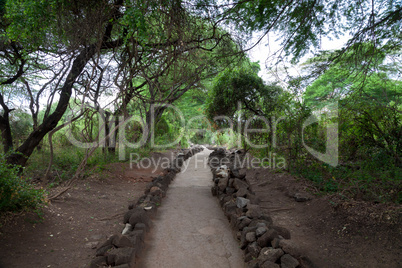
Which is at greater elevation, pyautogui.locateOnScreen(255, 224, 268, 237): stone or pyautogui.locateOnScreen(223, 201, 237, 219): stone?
pyautogui.locateOnScreen(255, 224, 268, 237): stone

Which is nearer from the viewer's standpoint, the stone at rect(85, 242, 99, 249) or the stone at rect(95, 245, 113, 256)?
the stone at rect(95, 245, 113, 256)

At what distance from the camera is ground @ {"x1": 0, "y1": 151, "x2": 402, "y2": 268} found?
2.42 metres

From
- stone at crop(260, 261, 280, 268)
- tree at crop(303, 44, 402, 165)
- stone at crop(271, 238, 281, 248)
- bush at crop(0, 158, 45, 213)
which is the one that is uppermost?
tree at crop(303, 44, 402, 165)

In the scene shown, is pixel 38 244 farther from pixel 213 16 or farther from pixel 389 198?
pixel 389 198

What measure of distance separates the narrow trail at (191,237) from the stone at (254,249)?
0.20 m

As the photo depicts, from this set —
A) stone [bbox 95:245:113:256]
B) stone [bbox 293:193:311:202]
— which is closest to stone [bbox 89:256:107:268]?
stone [bbox 95:245:113:256]

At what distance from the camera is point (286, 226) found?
11.1 ft

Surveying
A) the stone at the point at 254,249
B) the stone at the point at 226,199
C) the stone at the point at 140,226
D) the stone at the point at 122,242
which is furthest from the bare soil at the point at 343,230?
the stone at the point at 140,226

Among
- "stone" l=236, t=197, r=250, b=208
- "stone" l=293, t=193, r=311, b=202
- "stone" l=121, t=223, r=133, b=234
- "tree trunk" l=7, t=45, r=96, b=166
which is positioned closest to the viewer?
"stone" l=121, t=223, r=133, b=234

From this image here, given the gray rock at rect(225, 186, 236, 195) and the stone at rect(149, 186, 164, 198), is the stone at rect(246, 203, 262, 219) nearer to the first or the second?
the gray rock at rect(225, 186, 236, 195)

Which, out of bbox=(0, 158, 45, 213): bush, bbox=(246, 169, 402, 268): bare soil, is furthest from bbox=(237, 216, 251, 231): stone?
bbox=(0, 158, 45, 213): bush

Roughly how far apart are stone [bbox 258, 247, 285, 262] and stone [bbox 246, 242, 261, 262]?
0.15 m

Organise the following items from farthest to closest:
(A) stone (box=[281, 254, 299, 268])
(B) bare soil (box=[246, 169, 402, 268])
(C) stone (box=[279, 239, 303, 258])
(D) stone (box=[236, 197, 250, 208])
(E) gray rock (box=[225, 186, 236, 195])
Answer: (E) gray rock (box=[225, 186, 236, 195])
(D) stone (box=[236, 197, 250, 208])
(B) bare soil (box=[246, 169, 402, 268])
(C) stone (box=[279, 239, 303, 258])
(A) stone (box=[281, 254, 299, 268])

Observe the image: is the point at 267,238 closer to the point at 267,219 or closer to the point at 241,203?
the point at 267,219
